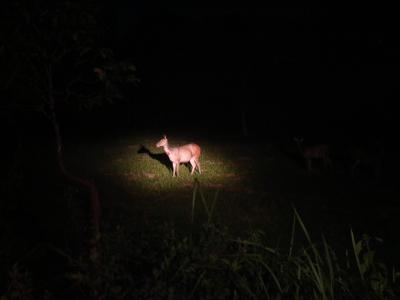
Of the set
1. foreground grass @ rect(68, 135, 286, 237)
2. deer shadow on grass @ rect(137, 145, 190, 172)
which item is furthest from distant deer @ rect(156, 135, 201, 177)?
deer shadow on grass @ rect(137, 145, 190, 172)

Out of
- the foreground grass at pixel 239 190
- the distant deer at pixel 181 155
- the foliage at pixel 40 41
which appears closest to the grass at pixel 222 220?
the foreground grass at pixel 239 190

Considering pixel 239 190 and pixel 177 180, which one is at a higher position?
pixel 177 180

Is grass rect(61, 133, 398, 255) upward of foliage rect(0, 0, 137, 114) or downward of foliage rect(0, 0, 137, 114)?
downward

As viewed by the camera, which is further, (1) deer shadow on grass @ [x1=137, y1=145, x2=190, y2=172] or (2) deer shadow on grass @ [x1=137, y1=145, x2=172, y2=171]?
(2) deer shadow on grass @ [x1=137, y1=145, x2=172, y2=171]

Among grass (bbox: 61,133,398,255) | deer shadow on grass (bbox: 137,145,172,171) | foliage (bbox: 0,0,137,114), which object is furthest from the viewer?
deer shadow on grass (bbox: 137,145,172,171)

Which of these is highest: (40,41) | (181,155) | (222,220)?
(40,41)

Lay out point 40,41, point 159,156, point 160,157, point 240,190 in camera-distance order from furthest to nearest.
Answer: point 159,156 → point 160,157 → point 240,190 → point 40,41

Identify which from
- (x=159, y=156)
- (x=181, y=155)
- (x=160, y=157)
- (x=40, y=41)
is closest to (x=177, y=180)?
(x=181, y=155)

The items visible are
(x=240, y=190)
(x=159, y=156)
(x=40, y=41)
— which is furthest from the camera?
(x=159, y=156)

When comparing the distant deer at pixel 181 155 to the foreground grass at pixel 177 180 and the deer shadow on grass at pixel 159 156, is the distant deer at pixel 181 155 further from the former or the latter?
the deer shadow on grass at pixel 159 156

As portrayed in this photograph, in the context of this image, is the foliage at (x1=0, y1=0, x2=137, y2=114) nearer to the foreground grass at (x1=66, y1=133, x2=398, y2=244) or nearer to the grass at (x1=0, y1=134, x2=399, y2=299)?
the grass at (x1=0, y1=134, x2=399, y2=299)

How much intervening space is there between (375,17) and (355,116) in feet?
52.7

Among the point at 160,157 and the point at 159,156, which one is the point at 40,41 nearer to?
the point at 160,157

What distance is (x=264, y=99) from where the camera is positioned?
32938mm
